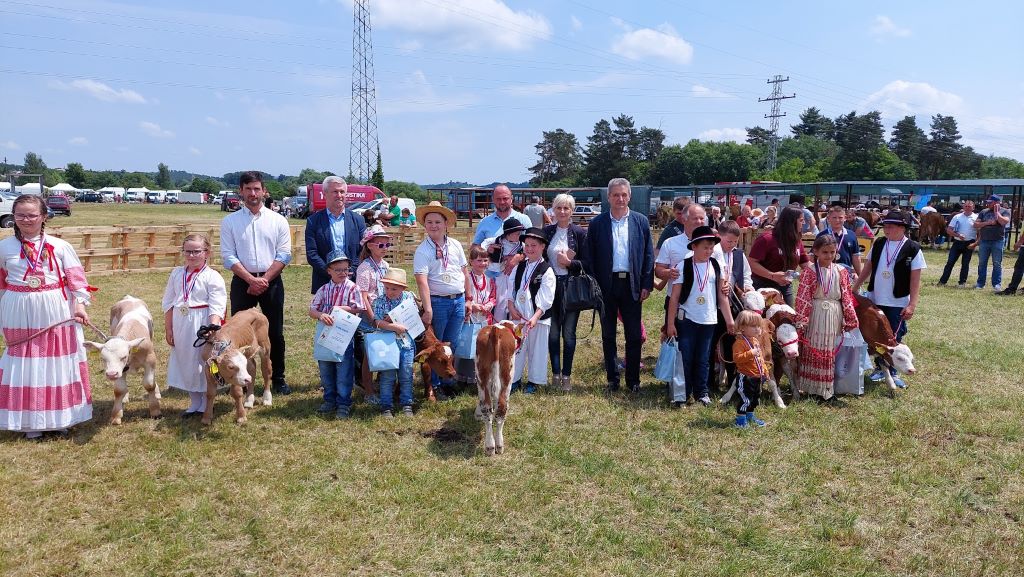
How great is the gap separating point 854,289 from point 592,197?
3387cm

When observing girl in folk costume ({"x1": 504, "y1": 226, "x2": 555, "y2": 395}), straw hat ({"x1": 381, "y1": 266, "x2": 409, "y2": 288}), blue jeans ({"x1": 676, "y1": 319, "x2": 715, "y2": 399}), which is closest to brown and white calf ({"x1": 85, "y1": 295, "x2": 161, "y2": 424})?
straw hat ({"x1": 381, "y1": 266, "x2": 409, "y2": 288})

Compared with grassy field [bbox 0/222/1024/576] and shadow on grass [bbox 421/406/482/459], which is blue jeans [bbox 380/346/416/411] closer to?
grassy field [bbox 0/222/1024/576]

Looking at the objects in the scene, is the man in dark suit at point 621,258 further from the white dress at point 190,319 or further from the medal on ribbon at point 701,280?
the white dress at point 190,319

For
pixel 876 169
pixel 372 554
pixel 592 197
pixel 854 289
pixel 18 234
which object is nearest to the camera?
pixel 372 554

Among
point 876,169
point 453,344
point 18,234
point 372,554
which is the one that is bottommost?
point 372,554

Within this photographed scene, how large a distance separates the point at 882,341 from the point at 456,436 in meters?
4.28

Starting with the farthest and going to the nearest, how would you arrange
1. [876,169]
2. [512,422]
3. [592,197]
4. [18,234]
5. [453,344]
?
[876,169] < [592,197] < [453,344] < [512,422] < [18,234]

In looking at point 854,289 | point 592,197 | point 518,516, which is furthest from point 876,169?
point 518,516

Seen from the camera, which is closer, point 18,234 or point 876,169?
point 18,234

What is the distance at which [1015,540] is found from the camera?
12.3 feet

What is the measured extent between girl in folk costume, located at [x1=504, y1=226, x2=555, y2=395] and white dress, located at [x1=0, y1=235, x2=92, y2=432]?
3643mm

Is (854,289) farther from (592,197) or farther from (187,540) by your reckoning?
(592,197)

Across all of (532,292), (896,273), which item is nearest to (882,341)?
(896,273)

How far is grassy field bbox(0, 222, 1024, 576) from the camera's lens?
3561mm
